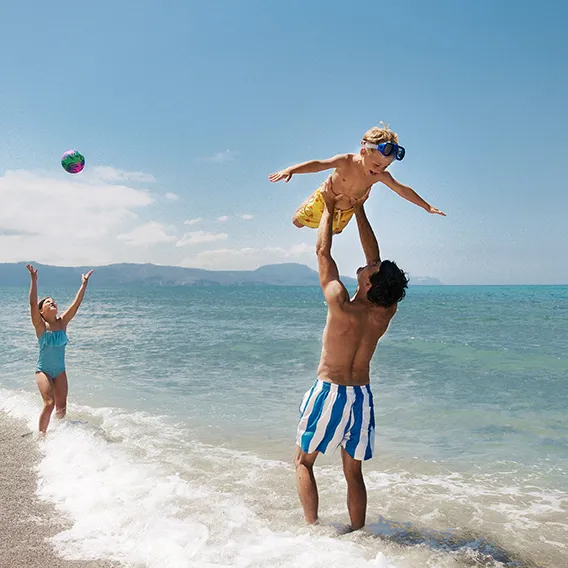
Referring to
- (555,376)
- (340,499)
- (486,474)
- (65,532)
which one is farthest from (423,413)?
(65,532)

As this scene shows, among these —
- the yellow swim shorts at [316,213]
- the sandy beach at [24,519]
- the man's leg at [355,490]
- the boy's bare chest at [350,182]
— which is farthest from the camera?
the yellow swim shorts at [316,213]

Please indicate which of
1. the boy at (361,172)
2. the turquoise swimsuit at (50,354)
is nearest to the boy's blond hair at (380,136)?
the boy at (361,172)

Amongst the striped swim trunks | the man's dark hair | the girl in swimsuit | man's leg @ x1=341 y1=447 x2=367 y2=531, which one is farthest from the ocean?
the man's dark hair

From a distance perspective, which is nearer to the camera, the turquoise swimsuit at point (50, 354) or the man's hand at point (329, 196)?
the man's hand at point (329, 196)

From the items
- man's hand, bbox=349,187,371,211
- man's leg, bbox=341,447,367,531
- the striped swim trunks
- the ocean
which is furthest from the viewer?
man's hand, bbox=349,187,371,211

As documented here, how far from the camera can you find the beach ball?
7266 millimetres

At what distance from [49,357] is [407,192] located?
4.73 m

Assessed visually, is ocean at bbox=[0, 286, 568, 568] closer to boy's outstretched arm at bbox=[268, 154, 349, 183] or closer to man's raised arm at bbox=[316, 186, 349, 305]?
man's raised arm at bbox=[316, 186, 349, 305]

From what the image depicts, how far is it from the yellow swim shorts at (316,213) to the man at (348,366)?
506 mm

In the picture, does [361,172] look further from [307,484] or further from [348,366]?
[307,484]

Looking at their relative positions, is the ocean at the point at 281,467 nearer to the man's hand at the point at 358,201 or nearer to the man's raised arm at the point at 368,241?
the man's raised arm at the point at 368,241

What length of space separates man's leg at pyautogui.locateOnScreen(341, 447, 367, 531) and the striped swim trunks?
11 cm

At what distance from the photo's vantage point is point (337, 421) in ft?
12.7

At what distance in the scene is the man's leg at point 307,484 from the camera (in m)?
4.04
